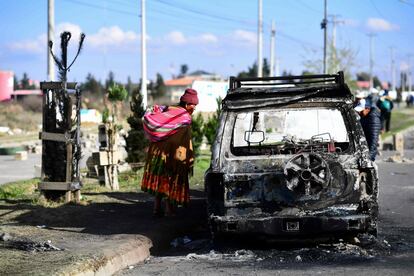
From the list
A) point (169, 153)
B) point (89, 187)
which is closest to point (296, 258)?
point (169, 153)

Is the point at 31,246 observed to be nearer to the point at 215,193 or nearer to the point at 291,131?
the point at 215,193

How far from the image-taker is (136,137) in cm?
1814

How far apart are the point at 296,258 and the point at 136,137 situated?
10792mm

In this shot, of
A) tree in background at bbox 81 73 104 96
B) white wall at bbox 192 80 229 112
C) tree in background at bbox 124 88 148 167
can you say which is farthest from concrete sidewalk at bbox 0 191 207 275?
tree in background at bbox 81 73 104 96

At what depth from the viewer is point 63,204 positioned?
1129cm

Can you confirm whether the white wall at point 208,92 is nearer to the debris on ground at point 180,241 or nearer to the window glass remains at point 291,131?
the window glass remains at point 291,131

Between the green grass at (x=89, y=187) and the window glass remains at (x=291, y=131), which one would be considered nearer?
the window glass remains at (x=291, y=131)

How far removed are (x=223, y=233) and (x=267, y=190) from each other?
0.67m

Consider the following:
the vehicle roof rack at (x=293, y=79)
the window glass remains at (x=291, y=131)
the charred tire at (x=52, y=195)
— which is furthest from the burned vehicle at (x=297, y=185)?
the charred tire at (x=52, y=195)

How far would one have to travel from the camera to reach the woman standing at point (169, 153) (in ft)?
32.9

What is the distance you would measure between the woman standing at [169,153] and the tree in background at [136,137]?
313 inches

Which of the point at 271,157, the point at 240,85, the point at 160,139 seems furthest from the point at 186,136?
the point at 271,157

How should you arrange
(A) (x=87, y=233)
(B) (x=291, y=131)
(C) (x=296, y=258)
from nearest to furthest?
1. (C) (x=296, y=258)
2. (A) (x=87, y=233)
3. (B) (x=291, y=131)

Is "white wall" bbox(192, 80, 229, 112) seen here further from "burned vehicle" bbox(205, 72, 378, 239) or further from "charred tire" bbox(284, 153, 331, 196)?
"charred tire" bbox(284, 153, 331, 196)
